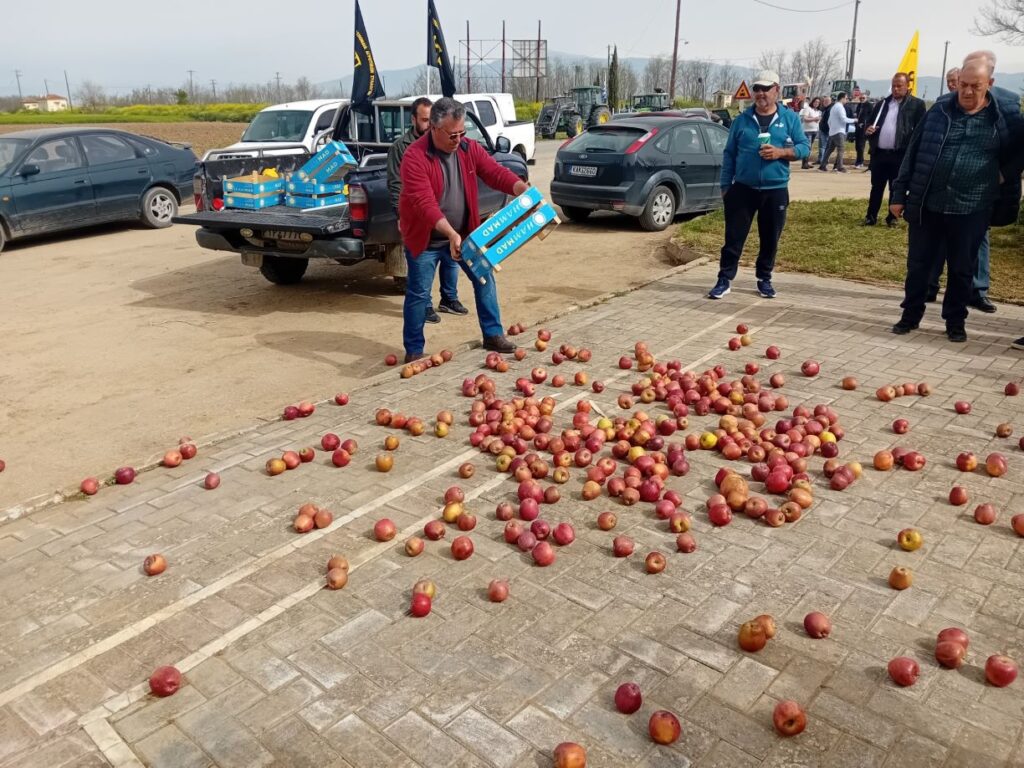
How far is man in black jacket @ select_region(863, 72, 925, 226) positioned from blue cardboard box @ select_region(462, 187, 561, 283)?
24.9ft

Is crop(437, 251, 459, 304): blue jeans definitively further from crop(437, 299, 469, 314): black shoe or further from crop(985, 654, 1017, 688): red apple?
crop(985, 654, 1017, 688): red apple

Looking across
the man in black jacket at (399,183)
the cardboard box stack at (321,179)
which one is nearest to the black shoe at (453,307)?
the man in black jacket at (399,183)

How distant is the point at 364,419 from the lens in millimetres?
5949

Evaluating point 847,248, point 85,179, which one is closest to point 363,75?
point 85,179

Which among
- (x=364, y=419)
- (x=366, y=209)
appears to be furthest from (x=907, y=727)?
(x=366, y=209)

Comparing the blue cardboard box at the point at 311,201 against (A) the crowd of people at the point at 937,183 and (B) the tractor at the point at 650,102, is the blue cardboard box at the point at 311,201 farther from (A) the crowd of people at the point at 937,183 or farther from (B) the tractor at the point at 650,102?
(B) the tractor at the point at 650,102

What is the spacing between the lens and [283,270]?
34.9 feet

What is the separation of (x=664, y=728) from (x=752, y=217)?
6.74 metres

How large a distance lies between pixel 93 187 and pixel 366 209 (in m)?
8.20

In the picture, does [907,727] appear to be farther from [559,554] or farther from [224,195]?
[224,195]

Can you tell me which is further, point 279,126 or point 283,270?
point 279,126

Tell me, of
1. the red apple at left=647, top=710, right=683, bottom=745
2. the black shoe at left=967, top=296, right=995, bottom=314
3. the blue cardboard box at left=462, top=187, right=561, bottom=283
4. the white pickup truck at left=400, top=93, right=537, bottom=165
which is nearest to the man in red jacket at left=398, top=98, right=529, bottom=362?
the blue cardboard box at left=462, top=187, right=561, bottom=283

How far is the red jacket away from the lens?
6547 mm

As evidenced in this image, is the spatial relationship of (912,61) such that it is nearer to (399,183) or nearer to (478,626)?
(399,183)
